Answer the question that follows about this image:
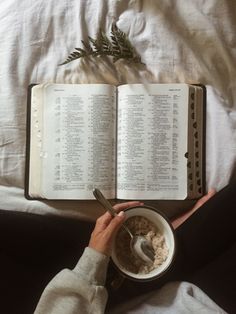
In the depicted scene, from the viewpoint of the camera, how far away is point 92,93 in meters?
0.78

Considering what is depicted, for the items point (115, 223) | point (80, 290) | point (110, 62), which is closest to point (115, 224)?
point (115, 223)

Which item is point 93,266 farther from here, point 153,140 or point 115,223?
point 153,140

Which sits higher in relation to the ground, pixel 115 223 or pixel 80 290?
pixel 115 223

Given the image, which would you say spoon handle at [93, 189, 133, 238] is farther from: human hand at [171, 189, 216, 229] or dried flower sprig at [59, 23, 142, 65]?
dried flower sprig at [59, 23, 142, 65]

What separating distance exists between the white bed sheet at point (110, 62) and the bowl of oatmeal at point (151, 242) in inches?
3.0

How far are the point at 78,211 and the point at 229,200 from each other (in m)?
0.28

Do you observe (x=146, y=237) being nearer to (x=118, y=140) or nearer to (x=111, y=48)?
(x=118, y=140)

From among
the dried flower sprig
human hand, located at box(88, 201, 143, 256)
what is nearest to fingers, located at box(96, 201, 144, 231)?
human hand, located at box(88, 201, 143, 256)

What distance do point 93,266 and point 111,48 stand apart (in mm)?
380

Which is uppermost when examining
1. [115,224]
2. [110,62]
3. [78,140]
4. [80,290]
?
[110,62]

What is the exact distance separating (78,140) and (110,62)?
154 mm

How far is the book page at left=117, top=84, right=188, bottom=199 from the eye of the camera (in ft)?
2.56

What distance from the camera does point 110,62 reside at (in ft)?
2.59

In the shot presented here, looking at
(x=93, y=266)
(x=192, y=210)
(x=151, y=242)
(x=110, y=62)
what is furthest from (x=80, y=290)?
(x=110, y=62)
